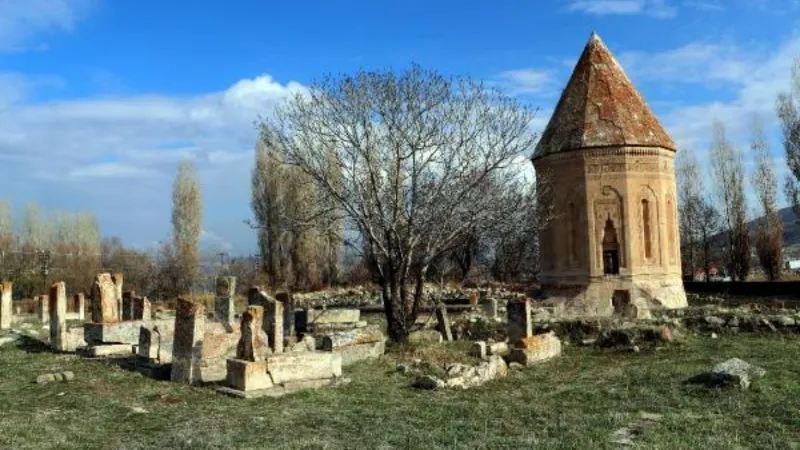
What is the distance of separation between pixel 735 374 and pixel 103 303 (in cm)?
1195

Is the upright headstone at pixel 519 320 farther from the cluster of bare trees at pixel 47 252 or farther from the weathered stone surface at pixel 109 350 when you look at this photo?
the cluster of bare trees at pixel 47 252

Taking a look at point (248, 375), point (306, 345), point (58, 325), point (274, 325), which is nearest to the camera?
point (248, 375)

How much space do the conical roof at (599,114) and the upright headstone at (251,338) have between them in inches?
520

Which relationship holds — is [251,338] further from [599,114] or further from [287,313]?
[599,114]

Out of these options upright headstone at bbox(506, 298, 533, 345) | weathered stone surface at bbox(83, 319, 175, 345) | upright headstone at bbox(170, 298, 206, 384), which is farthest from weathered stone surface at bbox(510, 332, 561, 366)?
weathered stone surface at bbox(83, 319, 175, 345)

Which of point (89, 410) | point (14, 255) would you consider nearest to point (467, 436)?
point (89, 410)

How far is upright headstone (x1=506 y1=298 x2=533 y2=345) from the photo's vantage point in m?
13.6

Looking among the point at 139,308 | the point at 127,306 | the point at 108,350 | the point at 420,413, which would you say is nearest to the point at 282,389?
the point at 420,413

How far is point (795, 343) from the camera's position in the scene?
42.2 feet

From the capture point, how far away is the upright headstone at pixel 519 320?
13648mm

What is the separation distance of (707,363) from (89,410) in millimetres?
8771

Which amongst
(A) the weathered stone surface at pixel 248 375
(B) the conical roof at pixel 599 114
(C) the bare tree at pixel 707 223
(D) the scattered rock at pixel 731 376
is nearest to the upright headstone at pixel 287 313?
(A) the weathered stone surface at pixel 248 375

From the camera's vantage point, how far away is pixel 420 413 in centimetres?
778

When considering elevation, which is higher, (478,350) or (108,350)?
(108,350)
